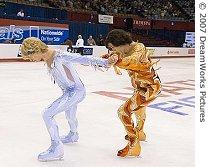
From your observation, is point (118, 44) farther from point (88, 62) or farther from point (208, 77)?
point (208, 77)

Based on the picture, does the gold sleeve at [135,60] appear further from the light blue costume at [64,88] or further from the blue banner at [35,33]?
the blue banner at [35,33]

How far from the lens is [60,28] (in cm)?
2219

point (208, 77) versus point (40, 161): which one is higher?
point (208, 77)

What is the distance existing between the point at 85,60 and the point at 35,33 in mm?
17441

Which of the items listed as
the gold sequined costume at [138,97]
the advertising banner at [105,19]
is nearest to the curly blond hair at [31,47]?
the gold sequined costume at [138,97]

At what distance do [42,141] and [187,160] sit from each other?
1.72m

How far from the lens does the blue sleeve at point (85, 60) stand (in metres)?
3.53

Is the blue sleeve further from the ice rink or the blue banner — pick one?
the blue banner

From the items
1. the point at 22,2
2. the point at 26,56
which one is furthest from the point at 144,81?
the point at 22,2

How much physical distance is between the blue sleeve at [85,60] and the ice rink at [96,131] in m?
1.00

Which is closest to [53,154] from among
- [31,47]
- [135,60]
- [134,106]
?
[134,106]

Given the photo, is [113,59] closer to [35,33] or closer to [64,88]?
[64,88]

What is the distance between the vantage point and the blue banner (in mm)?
19156

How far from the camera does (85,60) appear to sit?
→ 3.60 meters
